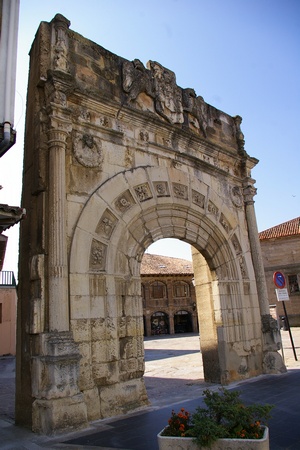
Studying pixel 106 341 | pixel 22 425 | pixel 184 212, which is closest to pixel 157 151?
pixel 184 212

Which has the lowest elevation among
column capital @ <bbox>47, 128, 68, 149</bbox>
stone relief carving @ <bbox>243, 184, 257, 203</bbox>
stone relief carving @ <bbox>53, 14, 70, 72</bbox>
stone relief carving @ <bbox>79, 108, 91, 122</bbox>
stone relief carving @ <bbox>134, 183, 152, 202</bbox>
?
stone relief carving @ <bbox>134, 183, 152, 202</bbox>

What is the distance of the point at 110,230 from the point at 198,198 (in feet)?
8.89

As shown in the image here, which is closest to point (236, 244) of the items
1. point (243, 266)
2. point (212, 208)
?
point (243, 266)

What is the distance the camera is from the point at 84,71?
22.7ft

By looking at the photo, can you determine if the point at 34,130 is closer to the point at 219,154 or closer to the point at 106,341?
the point at 106,341

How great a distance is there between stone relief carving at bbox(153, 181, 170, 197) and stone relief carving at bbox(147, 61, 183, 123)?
1.56m

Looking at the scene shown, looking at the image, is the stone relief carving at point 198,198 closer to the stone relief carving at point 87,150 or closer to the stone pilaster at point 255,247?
the stone pilaster at point 255,247

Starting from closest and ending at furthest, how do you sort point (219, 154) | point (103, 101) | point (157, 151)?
1. point (103, 101)
2. point (157, 151)
3. point (219, 154)

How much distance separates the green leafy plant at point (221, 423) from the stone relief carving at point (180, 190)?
16.1 ft

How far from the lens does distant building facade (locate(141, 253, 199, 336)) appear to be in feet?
120

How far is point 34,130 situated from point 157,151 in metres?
2.58

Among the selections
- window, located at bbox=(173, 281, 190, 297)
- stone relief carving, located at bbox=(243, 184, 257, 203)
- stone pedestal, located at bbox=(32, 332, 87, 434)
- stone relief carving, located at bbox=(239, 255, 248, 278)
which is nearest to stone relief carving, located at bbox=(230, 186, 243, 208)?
stone relief carving, located at bbox=(243, 184, 257, 203)

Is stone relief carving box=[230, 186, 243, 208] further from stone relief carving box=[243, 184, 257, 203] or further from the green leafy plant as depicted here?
the green leafy plant

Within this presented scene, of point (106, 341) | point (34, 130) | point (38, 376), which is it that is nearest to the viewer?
point (38, 376)
